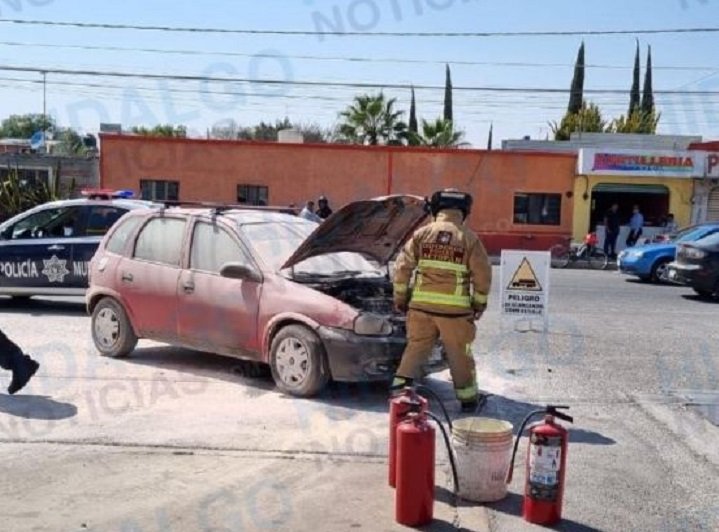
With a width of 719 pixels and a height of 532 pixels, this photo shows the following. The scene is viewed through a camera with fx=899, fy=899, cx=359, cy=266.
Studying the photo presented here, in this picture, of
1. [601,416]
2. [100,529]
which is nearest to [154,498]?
[100,529]

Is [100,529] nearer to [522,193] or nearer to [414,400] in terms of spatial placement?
[414,400]

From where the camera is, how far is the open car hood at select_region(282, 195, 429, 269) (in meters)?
7.74

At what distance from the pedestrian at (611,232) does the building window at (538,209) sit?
71.1 inches

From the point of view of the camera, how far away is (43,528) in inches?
186

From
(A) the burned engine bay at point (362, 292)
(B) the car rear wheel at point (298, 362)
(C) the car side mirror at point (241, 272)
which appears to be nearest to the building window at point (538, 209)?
(A) the burned engine bay at point (362, 292)

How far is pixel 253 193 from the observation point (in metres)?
30.5

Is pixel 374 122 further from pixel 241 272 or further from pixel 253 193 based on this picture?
pixel 241 272

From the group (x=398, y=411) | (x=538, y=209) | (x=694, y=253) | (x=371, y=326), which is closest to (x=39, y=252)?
(x=371, y=326)

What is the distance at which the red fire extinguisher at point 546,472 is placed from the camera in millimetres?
4828

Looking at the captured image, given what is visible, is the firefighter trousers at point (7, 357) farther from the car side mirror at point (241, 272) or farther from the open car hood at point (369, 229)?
the open car hood at point (369, 229)

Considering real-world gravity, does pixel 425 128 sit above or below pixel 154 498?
above

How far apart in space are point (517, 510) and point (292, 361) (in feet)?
9.62

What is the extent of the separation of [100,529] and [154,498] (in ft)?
1.60

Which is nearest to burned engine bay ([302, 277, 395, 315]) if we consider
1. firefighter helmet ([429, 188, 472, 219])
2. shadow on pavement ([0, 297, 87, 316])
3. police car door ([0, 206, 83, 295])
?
firefighter helmet ([429, 188, 472, 219])
